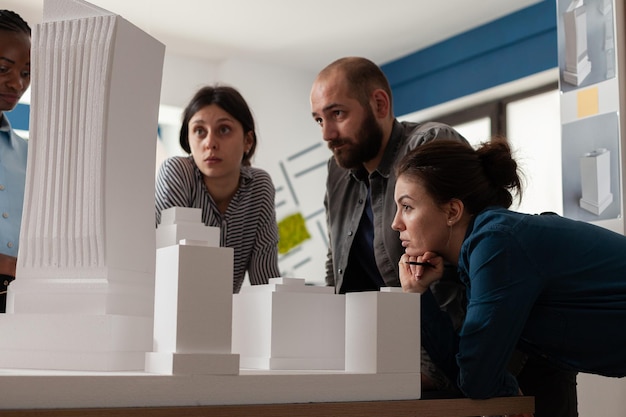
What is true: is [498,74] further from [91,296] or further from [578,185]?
[91,296]

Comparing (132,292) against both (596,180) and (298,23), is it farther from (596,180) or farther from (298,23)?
(298,23)

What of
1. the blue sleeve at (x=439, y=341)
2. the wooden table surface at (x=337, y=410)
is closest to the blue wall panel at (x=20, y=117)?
the blue sleeve at (x=439, y=341)

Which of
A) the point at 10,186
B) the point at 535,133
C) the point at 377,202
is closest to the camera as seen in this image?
the point at 10,186

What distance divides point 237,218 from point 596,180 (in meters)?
1.07

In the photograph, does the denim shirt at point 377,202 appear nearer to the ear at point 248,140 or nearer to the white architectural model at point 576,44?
the ear at point 248,140

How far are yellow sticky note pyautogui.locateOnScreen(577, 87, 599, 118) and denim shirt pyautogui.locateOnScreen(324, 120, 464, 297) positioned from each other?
0.53 metres

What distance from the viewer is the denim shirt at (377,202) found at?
6.65 ft

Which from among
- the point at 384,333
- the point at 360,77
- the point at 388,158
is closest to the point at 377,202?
the point at 388,158

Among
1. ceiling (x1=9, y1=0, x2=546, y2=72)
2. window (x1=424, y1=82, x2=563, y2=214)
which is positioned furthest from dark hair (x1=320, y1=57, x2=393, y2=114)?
ceiling (x1=9, y1=0, x2=546, y2=72)

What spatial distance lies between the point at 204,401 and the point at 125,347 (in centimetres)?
18

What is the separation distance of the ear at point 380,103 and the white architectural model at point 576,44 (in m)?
0.62

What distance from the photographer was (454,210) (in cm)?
143

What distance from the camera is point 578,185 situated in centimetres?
244

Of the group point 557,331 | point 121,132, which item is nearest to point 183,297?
point 121,132
